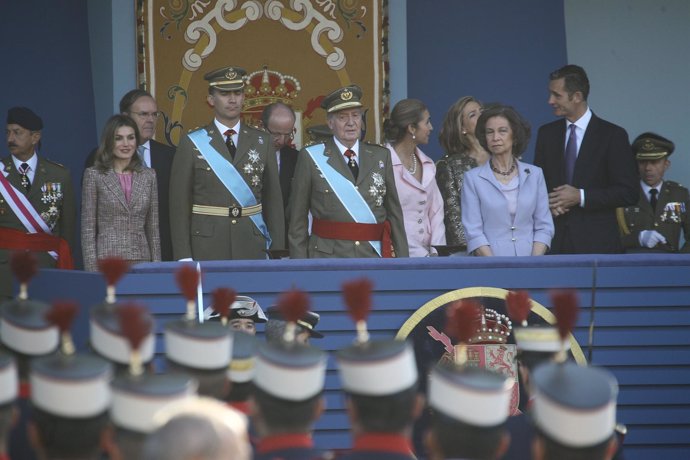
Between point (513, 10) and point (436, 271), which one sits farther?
point (513, 10)

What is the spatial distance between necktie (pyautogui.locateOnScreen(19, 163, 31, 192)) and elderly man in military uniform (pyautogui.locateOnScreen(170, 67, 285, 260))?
0.95m

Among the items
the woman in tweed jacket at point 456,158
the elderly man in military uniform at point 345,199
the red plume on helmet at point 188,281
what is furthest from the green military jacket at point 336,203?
the red plume on helmet at point 188,281

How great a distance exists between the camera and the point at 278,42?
859 cm

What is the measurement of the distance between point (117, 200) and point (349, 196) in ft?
3.73

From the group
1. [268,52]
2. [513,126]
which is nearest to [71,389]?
[513,126]

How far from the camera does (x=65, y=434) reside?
3062mm

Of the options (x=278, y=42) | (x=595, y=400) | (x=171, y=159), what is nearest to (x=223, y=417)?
(x=595, y=400)

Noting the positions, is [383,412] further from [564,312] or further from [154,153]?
[154,153]

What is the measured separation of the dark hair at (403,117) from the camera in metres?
6.96

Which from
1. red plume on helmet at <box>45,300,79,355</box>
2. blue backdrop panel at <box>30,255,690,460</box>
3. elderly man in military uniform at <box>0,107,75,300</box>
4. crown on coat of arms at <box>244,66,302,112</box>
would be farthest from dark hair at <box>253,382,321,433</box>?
crown on coat of arms at <box>244,66,302,112</box>

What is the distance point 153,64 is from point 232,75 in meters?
1.82

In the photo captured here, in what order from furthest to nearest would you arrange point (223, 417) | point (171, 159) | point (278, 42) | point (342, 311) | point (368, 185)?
point (278, 42)
point (171, 159)
point (368, 185)
point (342, 311)
point (223, 417)

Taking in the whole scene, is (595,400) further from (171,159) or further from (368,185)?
(171,159)

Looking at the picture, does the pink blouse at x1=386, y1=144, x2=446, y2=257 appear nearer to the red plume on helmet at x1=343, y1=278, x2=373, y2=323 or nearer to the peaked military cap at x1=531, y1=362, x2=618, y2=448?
the red plume on helmet at x1=343, y1=278, x2=373, y2=323
